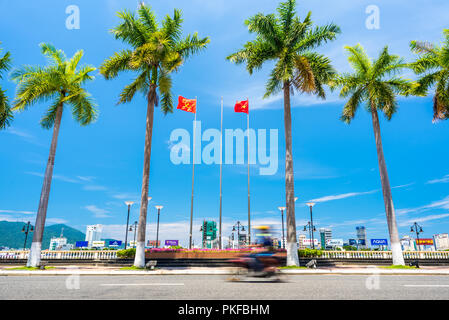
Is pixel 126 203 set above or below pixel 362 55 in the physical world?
below

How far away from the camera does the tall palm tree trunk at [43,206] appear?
17312mm

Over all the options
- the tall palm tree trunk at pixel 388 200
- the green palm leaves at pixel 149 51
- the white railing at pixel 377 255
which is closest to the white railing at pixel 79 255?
the green palm leaves at pixel 149 51

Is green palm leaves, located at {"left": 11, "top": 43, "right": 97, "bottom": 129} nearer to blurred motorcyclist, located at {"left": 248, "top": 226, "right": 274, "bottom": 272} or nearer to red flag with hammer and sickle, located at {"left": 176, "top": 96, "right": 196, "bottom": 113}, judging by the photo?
red flag with hammer and sickle, located at {"left": 176, "top": 96, "right": 196, "bottom": 113}

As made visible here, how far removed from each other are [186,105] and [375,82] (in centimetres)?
1805

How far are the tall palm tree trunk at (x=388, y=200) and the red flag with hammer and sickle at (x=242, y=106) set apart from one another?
13345mm

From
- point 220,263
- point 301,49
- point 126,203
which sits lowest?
point 220,263

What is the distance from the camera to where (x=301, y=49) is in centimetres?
1991

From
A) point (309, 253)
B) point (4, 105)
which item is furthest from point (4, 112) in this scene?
point (309, 253)

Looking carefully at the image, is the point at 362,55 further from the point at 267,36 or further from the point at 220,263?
the point at 220,263

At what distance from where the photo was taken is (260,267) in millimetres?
9375
